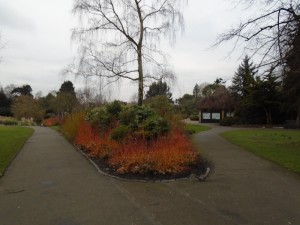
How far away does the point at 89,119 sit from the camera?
60.2 ft

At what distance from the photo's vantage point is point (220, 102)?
54.8 m

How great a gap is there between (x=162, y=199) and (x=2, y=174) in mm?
5547

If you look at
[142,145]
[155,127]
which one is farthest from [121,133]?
[142,145]

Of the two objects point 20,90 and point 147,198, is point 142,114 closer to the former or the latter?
point 147,198

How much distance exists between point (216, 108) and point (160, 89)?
3721cm

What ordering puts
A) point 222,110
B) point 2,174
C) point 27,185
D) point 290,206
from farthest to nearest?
point 222,110
point 2,174
point 27,185
point 290,206

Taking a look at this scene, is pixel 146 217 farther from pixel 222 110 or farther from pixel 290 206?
pixel 222 110

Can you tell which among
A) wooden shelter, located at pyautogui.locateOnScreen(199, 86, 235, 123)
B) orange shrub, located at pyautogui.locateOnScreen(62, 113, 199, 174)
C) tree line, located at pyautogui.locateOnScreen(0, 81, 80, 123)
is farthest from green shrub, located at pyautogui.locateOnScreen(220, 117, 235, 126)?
orange shrub, located at pyautogui.locateOnScreen(62, 113, 199, 174)

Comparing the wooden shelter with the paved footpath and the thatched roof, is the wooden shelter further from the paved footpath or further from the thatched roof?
the paved footpath

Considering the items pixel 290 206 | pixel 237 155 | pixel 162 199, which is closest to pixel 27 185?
pixel 162 199

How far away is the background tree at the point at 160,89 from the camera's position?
18553mm

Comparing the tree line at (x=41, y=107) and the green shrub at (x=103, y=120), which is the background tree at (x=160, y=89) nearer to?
the green shrub at (x=103, y=120)

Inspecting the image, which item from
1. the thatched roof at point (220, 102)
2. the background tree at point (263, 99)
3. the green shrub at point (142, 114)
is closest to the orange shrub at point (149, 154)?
Result: the green shrub at point (142, 114)

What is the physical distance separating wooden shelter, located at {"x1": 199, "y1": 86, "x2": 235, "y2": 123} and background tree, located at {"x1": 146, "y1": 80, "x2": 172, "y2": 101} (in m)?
35.6
